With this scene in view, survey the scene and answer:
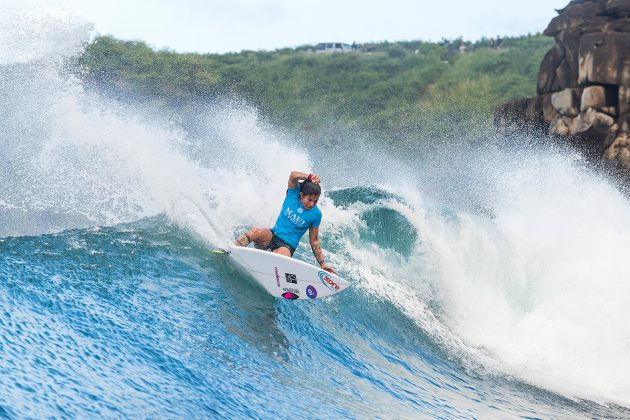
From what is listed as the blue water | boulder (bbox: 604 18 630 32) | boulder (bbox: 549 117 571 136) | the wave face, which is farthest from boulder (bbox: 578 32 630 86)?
the blue water

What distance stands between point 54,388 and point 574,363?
22.9 feet

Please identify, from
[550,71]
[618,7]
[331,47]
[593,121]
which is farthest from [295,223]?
[331,47]

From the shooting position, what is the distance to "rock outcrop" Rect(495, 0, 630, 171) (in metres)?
26.8

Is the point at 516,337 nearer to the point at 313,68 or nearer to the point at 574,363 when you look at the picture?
the point at 574,363

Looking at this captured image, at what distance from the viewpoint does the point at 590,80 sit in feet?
89.7

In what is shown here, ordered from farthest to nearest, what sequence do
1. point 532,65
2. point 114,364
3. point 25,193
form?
point 532,65, point 25,193, point 114,364

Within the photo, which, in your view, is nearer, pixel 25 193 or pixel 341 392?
pixel 341 392

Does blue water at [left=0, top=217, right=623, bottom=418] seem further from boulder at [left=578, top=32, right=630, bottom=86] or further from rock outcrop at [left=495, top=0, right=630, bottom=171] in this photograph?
boulder at [left=578, top=32, right=630, bottom=86]

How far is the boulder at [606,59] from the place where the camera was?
86.8ft

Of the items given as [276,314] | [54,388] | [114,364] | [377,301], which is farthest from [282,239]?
[54,388]

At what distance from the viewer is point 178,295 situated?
8.88m

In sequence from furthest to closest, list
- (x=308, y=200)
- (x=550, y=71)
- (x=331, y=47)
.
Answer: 1. (x=331, y=47)
2. (x=550, y=71)
3. (x=308, y=200)

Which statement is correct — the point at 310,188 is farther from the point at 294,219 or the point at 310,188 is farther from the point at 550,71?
the point at 550,71

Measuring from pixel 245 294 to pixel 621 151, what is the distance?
21295 mm
